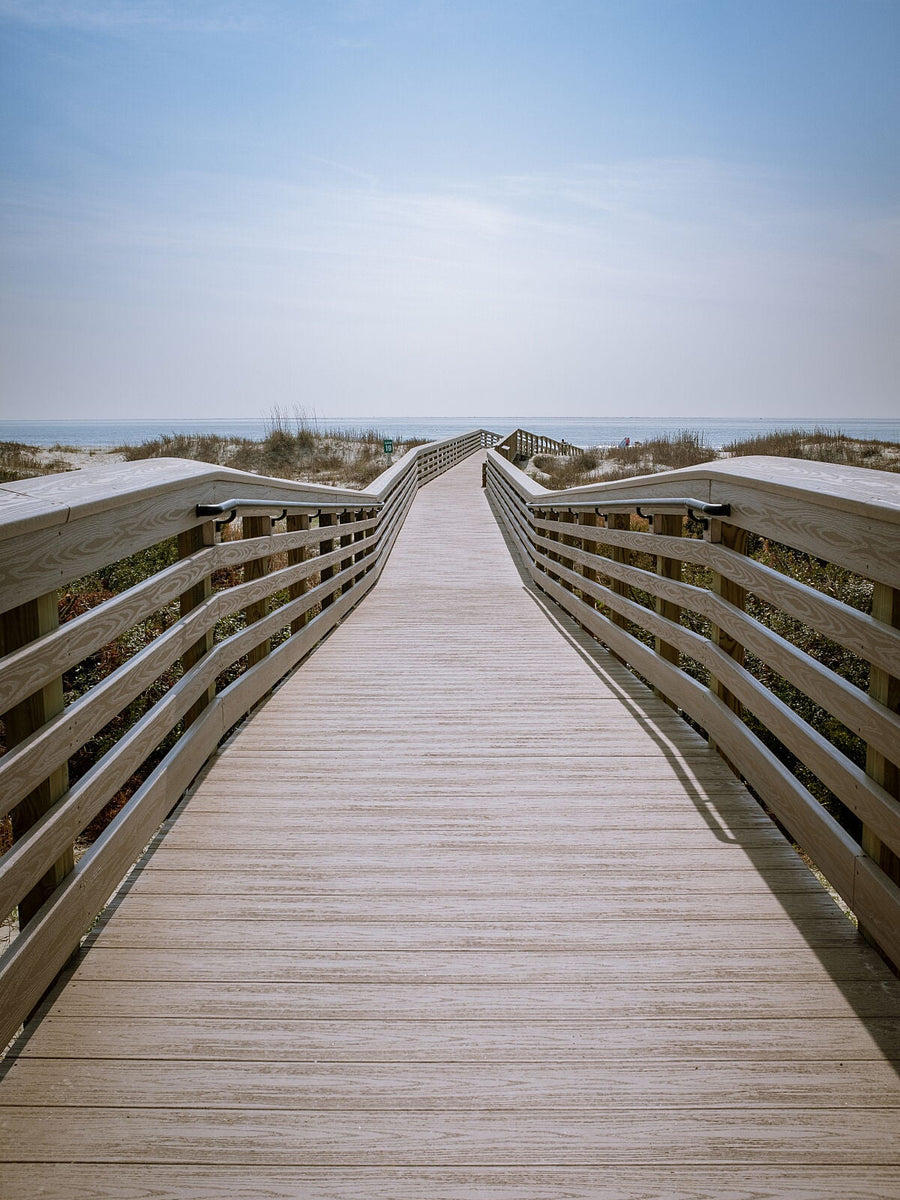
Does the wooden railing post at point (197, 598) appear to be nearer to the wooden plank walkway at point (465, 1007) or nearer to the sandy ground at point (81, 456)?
the wooden plank walkway at point (465, 1007)

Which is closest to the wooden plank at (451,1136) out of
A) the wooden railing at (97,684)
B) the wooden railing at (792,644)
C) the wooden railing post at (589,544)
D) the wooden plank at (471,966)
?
the wooden railing at (97,684)

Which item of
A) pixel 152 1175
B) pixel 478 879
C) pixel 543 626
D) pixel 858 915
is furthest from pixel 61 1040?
pixel 543 626

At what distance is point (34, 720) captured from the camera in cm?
215

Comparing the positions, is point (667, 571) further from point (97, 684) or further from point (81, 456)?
point (81, 456)

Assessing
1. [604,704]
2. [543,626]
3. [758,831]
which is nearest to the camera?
[758,831]

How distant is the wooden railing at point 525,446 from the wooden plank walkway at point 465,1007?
23552 mm

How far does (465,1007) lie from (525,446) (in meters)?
32.8

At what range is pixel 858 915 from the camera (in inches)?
94.7

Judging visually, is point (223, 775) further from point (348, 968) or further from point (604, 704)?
point (604, 704)

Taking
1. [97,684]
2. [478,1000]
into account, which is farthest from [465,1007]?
[97,684]

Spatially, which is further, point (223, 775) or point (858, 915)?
point (223, 775)

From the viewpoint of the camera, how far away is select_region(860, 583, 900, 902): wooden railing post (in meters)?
2.22

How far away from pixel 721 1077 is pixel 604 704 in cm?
290

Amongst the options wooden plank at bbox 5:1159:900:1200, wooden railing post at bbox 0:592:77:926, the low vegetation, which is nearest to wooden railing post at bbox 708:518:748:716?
wooden plank at bbox 5:1159:900:1200
